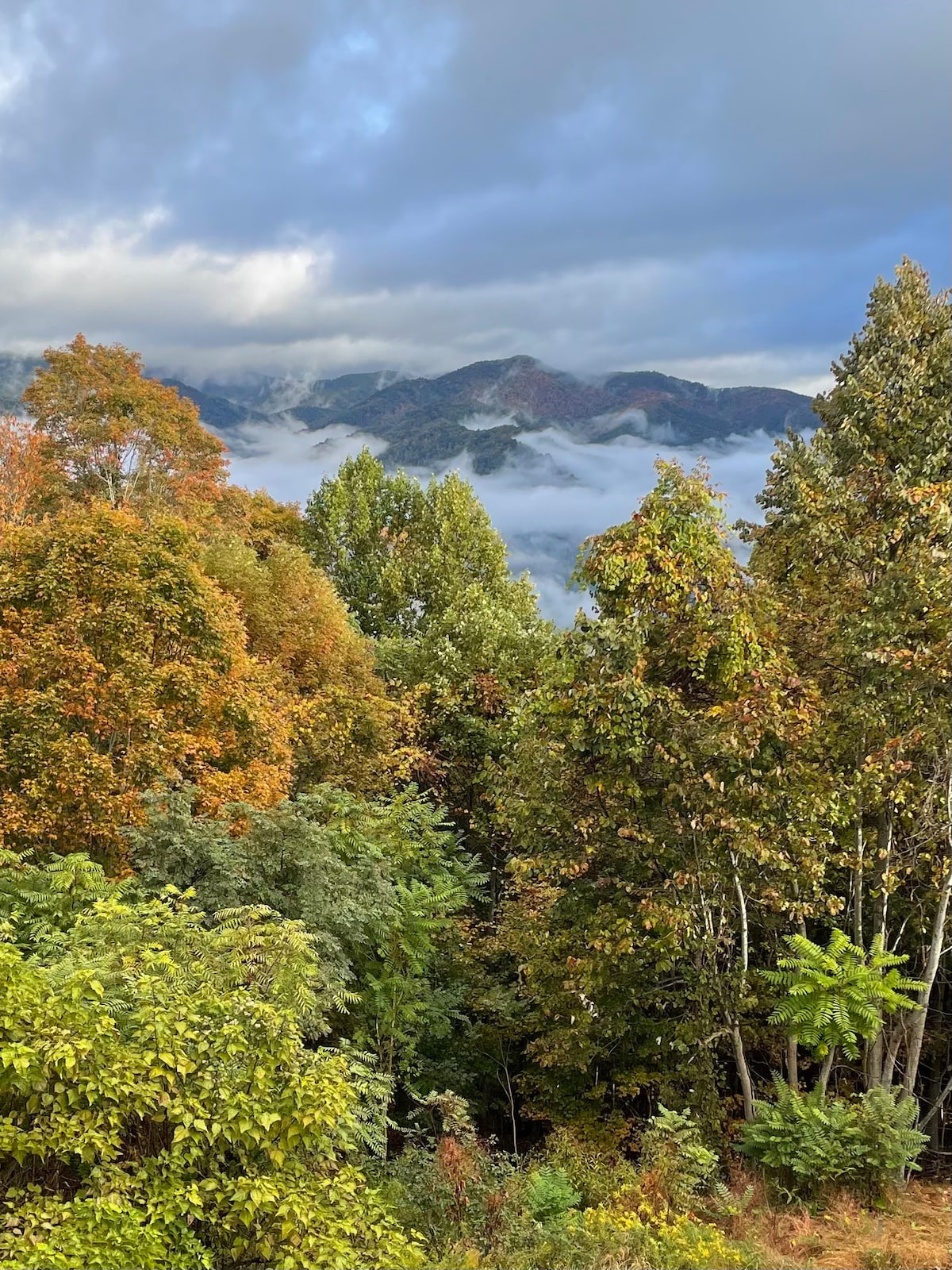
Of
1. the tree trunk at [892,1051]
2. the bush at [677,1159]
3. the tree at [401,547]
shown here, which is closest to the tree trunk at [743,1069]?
the bush at [677,1159]

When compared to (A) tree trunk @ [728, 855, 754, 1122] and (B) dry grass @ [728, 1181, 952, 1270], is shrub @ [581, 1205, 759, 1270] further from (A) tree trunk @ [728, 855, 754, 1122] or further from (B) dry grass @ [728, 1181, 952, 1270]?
(A) tree trunk @ [728, 855, 754, 1122]

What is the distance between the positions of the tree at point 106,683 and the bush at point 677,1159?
288 inches

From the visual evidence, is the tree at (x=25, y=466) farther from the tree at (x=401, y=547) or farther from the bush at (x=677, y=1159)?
the bush at (x=677, y=1159)

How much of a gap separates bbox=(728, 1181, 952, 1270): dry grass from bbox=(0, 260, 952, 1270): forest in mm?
39

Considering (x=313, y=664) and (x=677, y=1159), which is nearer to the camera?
(x=677, y=1159)

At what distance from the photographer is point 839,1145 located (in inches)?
303

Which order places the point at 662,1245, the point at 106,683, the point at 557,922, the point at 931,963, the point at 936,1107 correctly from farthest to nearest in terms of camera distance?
the point at 106,683, the point at 557,922, the point at 936,1107, the point at 931,963, the point at 662,1245

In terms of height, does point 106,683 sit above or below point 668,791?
above

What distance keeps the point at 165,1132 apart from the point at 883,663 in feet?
23.9

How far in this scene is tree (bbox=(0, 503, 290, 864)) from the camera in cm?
1069

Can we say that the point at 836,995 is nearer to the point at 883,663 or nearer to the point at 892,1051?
the point at 892,1051

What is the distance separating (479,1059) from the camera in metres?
12.1

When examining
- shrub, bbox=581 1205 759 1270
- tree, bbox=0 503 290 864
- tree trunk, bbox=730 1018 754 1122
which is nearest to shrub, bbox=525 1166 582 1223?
shrub, bbox=581 1205 759 1270

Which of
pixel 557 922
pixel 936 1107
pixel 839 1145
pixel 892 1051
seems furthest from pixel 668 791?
pixel 936 1107
